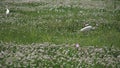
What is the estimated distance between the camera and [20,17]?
25312 mm

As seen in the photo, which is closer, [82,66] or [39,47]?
[82,66]

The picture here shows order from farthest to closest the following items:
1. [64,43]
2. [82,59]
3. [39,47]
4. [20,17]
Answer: [20,17] < [64,43] < [39,47] < [82,59]

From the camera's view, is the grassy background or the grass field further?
the grassy background

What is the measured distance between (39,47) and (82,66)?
A: 3344 millimetres

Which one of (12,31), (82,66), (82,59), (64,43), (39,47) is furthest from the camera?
(12,31)

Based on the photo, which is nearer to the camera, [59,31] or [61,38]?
[61,38]

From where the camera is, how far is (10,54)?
12.3m

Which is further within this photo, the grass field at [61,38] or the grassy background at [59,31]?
the grassy background at [59,31]

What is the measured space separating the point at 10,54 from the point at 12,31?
6027 mm

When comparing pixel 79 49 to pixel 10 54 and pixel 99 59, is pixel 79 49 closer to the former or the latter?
pixel 99 59

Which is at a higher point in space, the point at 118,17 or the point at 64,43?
the point at 64,43

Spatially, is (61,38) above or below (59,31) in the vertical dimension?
above

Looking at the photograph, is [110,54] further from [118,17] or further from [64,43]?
[118,17]

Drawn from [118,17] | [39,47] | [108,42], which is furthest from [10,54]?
[118,17]
